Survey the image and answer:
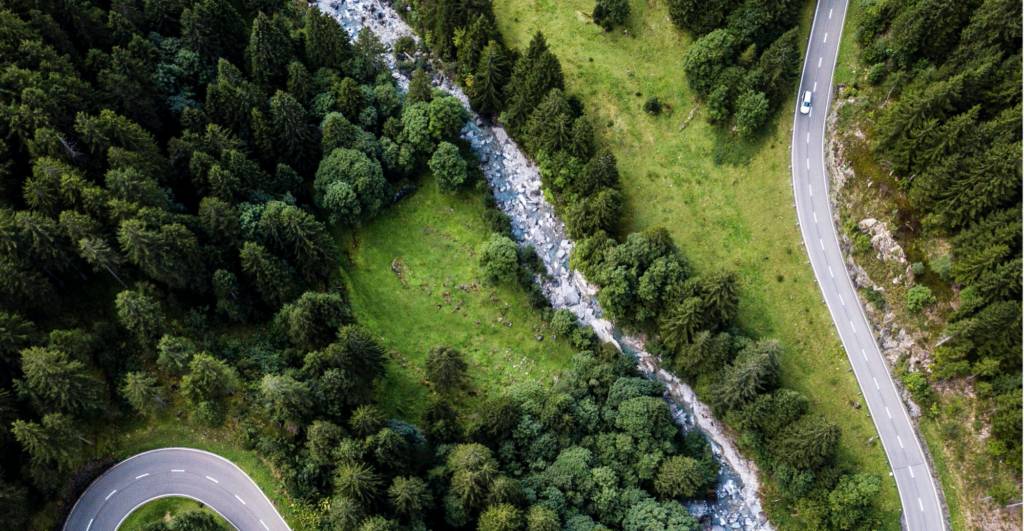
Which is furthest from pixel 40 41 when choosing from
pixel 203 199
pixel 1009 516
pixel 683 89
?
pixel 1009 516

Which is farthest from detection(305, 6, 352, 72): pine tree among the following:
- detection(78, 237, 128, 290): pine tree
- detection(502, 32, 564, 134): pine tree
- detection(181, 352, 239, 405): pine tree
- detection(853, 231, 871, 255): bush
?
detection(853, 231, 871, 255): bush

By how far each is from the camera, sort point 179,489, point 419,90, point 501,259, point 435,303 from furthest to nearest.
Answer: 1. point 419,90
2. point 435,303
3. point 501,259
4. point 179,489

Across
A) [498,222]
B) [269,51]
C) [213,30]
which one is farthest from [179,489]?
[213,30]

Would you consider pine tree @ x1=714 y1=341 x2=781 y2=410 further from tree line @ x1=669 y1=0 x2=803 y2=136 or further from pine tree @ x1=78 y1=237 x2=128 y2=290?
pine tree @ x1=78 y1=237 x2=128 y2=290

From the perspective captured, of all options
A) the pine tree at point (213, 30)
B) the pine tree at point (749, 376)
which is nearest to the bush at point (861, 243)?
the pine tree at point (749, 376)

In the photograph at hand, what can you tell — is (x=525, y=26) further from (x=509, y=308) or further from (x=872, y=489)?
(x=872, y=489)

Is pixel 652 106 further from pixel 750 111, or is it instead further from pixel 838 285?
pixel 838 285

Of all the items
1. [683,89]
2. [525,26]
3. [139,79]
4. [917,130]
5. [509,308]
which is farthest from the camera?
[525,26]
